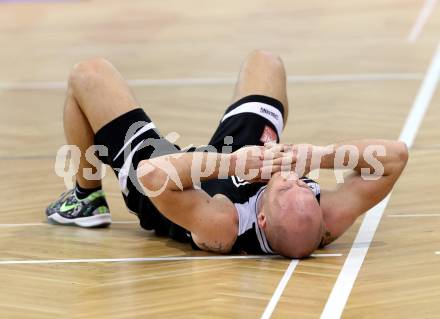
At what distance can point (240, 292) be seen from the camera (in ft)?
13.9

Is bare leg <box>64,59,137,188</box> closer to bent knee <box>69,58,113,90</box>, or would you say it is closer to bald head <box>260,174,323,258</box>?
bent knee <box>69,58,113,90</box>

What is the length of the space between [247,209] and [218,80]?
136 inches

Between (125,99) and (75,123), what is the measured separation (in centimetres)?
26

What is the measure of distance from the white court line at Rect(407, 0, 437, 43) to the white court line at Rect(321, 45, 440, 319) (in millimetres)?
1829

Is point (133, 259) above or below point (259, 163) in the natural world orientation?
below

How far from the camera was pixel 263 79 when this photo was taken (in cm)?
525

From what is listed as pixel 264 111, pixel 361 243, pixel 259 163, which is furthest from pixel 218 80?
pixel 259 163

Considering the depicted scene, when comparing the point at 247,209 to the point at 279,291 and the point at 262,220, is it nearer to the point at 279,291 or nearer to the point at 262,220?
the point at 262,220

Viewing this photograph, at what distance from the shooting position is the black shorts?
4.80m

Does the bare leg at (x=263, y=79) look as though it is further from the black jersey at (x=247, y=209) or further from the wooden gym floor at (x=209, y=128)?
the wooden gym floor at (x=209, y=128)

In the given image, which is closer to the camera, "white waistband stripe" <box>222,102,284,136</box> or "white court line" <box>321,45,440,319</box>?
"white court line" <box>321,45,440,319</box>

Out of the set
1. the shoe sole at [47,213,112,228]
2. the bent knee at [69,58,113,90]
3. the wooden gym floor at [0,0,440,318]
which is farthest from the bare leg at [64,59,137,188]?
the wooden gym floor at [0,0,440,318]

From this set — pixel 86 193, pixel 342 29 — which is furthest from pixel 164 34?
pixel 86 193

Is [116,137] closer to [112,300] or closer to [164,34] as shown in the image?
[112,300]
